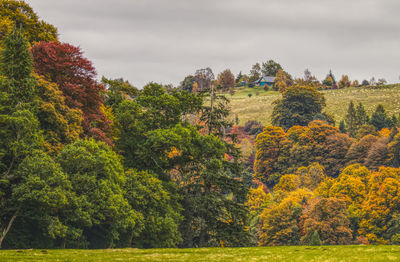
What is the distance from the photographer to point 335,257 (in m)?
23.1

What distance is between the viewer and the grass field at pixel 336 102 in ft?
498

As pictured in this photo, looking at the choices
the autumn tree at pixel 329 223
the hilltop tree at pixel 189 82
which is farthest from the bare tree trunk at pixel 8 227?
the hilltop tree at pixel 189 82

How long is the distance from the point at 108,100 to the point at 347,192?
146 feet

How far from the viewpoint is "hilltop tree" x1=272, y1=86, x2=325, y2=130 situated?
414ft

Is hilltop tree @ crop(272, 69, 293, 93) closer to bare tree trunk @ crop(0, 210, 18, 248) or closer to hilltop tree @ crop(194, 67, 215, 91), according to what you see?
hilltop tree @ crop(194, 67, 215, 91)

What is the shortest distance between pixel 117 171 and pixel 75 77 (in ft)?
35.0

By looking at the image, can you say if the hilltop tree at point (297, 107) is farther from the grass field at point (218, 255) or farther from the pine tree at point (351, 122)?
the grass field at point (218, 255)

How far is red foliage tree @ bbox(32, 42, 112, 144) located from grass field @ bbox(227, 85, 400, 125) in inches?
4235

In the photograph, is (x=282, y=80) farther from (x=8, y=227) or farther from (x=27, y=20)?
(x=8, y=227)

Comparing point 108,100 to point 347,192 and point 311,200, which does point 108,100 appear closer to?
point 311,200

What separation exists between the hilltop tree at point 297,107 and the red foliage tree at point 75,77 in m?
87.6

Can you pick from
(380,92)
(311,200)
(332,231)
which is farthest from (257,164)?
(380,92)

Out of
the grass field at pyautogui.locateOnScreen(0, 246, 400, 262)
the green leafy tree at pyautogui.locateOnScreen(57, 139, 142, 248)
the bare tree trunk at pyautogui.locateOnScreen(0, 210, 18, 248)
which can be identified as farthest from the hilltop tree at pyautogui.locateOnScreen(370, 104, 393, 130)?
the bare tree trunk at pyautogui.locateOnScreen(0, 210, 18, 248)

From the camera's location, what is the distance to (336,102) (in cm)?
16525
